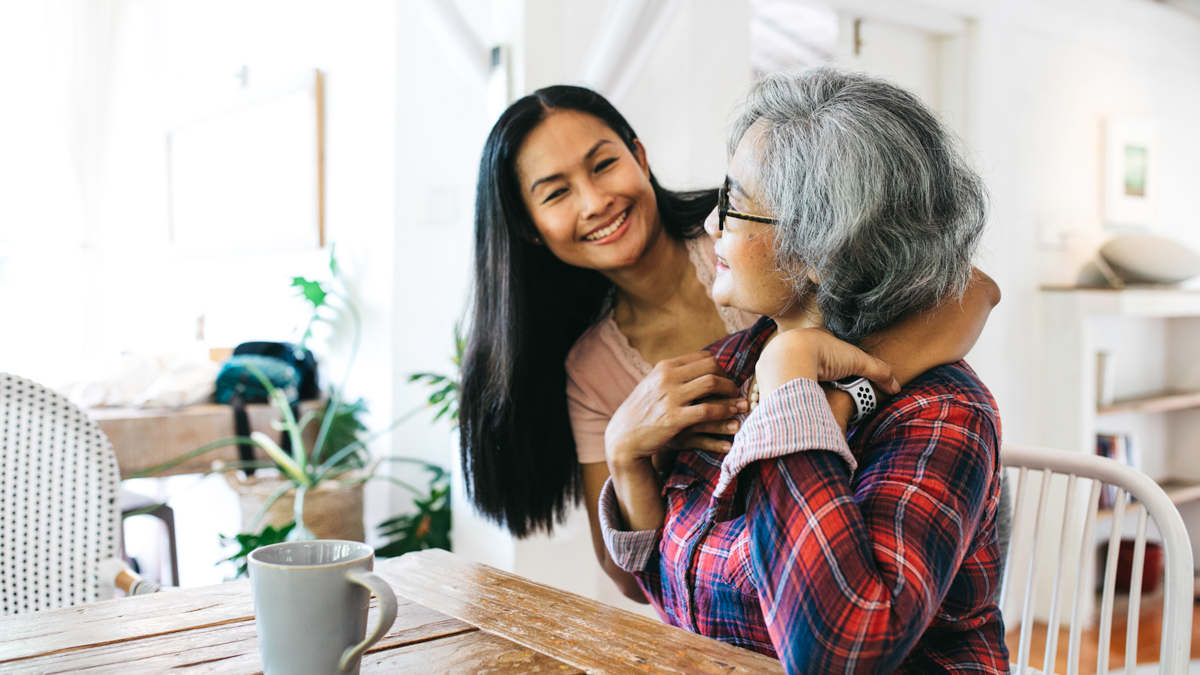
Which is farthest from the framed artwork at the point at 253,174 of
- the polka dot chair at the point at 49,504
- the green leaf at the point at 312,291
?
the polka dot chair at the point at 49,504

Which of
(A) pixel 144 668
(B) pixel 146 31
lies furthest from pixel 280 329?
(A) pixel 144 668

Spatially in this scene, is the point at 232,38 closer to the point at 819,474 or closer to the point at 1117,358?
the point at 819,474

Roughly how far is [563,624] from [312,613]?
0.28 m

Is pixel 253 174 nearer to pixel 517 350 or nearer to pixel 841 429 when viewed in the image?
pixel 517 350

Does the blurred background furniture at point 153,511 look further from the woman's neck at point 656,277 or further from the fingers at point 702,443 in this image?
the fingers at point 702,443

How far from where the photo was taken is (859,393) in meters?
0.83

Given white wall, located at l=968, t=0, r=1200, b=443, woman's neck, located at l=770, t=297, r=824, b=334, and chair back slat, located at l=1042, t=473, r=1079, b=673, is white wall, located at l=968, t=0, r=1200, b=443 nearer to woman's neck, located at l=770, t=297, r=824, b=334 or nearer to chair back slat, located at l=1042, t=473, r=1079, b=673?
chair back slat, located at l=1042, t=473, r=1079, b=673

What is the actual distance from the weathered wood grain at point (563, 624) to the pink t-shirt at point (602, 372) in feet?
1.43

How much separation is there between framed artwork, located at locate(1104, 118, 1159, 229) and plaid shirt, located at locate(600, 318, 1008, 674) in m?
3.35

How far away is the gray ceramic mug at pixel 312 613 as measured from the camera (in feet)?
1.96

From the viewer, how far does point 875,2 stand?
285 cm

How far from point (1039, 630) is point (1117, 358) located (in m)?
1.28

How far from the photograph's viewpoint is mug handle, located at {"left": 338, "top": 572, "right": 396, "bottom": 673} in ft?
1.91

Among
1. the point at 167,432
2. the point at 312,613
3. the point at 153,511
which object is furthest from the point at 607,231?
the point at 167,432
